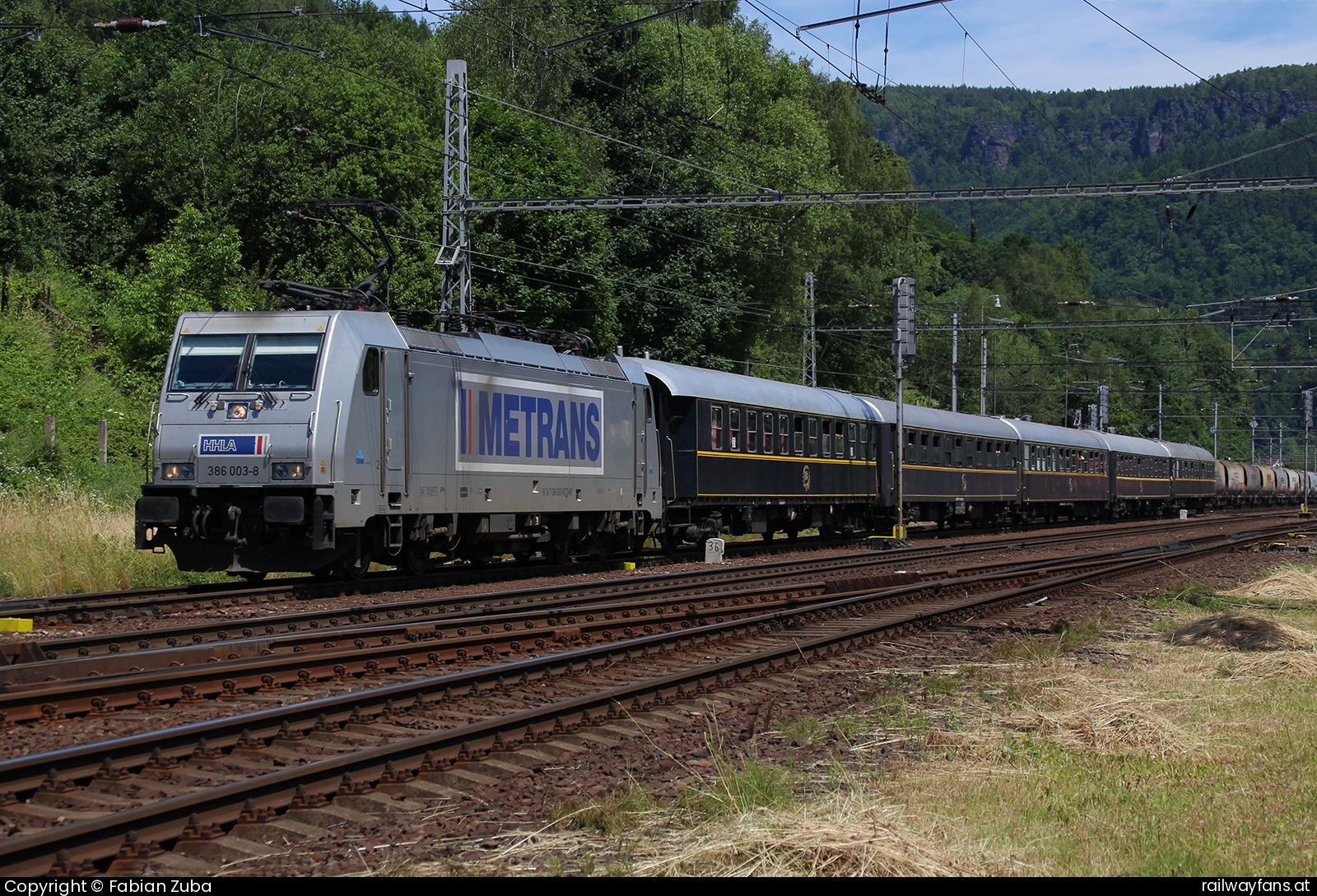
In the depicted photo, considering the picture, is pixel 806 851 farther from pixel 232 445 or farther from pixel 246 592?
pixel 232 445

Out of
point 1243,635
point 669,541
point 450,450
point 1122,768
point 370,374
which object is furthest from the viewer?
point 669,541

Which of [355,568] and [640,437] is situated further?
[640,437]

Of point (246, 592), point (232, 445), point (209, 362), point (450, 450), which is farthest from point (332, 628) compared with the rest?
point (450, 450)

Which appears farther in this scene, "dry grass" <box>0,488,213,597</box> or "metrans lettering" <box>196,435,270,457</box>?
"dry grass" <box>0,488,213,597</box>

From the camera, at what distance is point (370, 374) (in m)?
15.7

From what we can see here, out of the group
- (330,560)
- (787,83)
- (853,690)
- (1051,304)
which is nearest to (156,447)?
(330,560)

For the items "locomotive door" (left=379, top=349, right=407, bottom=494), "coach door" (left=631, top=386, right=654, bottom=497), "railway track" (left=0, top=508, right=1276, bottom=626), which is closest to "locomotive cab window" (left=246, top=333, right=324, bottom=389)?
"locomotive door" (left=379, top=349, right=407, bottom=494)

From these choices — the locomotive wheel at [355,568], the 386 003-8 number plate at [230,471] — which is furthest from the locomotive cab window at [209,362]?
the locomotive wheel at [355,568]

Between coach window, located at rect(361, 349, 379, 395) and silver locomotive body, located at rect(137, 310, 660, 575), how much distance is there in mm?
31

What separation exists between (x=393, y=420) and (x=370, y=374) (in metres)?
0.74

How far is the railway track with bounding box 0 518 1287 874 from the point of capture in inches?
219

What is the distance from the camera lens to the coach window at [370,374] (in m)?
15.4

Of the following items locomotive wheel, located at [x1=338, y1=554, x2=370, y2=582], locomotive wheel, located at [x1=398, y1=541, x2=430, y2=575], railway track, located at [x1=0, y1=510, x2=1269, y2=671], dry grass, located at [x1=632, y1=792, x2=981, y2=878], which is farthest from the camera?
locomotive wheel, located at [x1=398, y1=541, x2=430, y2=575]

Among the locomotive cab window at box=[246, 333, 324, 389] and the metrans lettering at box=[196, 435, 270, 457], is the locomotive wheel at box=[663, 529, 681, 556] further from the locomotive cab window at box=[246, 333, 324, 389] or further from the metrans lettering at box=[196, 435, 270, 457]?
the metrans lettering at box=[196, 435, 270, 457]
